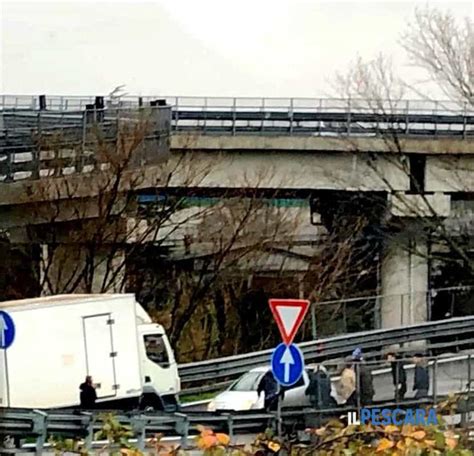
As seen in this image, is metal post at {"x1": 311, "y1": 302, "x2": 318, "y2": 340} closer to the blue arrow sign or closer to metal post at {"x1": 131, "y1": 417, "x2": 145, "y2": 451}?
the blue arrow sign

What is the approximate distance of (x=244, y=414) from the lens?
3.67m

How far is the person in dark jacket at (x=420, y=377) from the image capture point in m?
3.77

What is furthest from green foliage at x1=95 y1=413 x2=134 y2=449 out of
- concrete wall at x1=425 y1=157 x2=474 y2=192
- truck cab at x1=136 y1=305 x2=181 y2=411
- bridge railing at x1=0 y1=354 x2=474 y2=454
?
concrete wall at x1=425 y1=157 x2=474 y2=192

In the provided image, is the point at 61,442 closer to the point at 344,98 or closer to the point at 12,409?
the point at 12,409

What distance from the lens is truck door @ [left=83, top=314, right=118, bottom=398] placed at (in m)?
3.60

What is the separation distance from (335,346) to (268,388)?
1.06 ft

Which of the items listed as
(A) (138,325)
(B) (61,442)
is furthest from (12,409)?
(A) (138,325)

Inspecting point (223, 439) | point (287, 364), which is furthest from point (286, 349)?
point (223, 439)

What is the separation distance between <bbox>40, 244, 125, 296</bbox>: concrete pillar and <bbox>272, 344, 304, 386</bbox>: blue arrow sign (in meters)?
0.59

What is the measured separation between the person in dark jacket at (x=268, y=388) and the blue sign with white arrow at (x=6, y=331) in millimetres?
797

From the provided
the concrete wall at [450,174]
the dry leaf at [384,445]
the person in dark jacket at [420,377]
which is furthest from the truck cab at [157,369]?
the concrete wall at [450,174]

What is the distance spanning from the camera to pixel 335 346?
381 centimetres

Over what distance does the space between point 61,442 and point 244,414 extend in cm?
59

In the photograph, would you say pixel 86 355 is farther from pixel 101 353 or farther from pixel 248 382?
pixel 248 382
